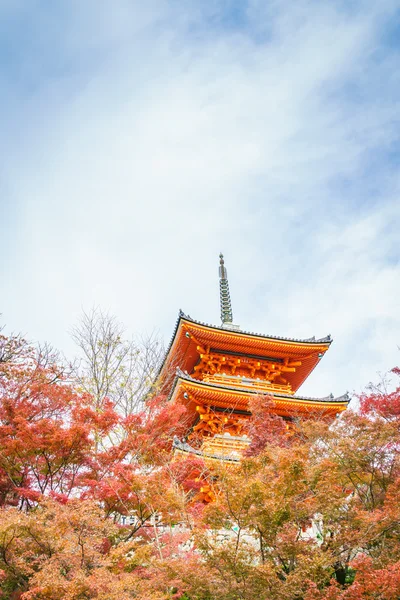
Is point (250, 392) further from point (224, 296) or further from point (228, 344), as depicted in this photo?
point (224, 296)

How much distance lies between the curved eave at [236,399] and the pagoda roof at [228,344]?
202 centimetres

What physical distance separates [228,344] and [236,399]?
8.27 feet

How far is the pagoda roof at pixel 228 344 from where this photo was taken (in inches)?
666

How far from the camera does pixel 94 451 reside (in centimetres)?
1069

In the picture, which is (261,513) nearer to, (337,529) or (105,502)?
(337,529)

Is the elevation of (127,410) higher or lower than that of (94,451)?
higher

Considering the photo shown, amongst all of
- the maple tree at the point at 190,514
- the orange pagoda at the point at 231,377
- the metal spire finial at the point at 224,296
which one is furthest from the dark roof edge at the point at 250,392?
the metal spire finial at the point at 224,296

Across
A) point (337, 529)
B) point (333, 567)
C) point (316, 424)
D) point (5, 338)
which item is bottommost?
point (333, 567)

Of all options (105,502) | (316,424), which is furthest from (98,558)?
(316,424)

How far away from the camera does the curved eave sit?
15172 mm

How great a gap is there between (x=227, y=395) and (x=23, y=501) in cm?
735

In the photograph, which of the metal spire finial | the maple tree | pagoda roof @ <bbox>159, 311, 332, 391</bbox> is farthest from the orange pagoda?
the maple tree

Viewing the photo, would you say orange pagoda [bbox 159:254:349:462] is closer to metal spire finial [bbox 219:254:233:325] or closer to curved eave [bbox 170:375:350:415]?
curved eave [bbox 170:375:350:415]

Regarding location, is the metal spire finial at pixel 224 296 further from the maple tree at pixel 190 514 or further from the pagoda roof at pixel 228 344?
the maple tree at pixel 190 514
